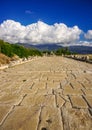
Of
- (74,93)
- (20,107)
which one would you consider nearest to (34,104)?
(20,107)

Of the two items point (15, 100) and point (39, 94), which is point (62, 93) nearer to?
point (39, 94)

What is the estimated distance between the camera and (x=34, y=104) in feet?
13.7

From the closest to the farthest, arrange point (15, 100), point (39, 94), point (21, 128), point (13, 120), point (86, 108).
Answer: point (21, 128) < point (13, 120) < point (86, 108) < point (15, 100) < point (39, 94)

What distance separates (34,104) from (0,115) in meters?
0.92

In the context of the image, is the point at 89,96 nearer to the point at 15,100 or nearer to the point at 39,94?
the point at 39,94

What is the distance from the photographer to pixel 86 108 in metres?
3.87

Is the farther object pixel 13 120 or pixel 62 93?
pixel 62 93

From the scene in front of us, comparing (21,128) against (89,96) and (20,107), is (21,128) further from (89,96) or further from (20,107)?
(89,96)

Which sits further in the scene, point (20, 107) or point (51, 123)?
point (20, 107)

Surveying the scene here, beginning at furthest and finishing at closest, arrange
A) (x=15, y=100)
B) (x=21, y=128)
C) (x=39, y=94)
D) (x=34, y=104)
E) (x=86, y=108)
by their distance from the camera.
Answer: (x=39, y=94) < (x=15, y=100) < (x=34, y=104) < (x=86, y=108) < (x=21, y=128)

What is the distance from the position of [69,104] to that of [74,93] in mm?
1067

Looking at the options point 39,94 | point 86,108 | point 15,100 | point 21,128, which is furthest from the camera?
point 39,94

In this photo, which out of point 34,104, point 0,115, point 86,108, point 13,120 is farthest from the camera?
point 34,104

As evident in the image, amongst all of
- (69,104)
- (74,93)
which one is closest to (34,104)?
(69,104)
